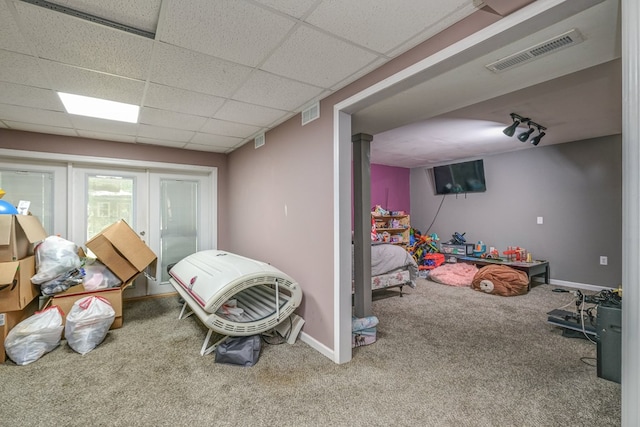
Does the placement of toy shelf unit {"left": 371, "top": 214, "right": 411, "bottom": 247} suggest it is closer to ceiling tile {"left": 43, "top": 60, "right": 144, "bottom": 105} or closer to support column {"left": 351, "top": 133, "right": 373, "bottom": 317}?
support column {"left": 351, "top": 133, "right": 373, "bottom": 317}

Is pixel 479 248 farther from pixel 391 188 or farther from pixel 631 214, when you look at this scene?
pixel 631 214

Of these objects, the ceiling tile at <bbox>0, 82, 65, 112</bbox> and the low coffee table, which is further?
the low coffee table

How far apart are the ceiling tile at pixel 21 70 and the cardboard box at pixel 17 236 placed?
1.17 m

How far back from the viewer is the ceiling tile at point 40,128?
337 cm

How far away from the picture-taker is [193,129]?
11.9 feet

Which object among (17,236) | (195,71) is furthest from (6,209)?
(195,71)

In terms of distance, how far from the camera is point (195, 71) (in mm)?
2189

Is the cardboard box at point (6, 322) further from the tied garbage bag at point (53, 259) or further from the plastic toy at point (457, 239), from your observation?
the plastic toy at point (457, 239)

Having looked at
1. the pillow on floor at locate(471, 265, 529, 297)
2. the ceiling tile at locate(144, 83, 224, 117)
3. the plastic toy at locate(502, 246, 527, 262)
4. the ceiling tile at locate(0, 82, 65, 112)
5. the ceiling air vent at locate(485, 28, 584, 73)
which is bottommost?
the pillow on floor at locate(471, 265, 529, 297)

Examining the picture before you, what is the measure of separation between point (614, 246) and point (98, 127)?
293 inches

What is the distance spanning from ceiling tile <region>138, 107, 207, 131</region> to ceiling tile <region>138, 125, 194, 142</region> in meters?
0.17

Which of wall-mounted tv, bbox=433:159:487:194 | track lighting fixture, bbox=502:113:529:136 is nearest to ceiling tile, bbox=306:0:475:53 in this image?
track lighting fixture, bbox=502:113:529:136

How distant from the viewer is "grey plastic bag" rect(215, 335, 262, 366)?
242cm

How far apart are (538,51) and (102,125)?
4157 mm
